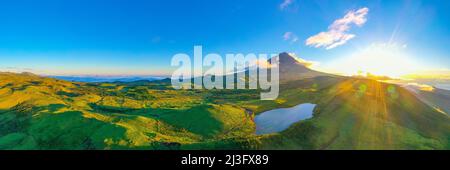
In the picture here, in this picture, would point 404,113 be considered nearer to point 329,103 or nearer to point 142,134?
point 329,103

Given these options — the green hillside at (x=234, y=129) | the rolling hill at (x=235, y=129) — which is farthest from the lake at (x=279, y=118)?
the rolling hill at (x=235, y=129)

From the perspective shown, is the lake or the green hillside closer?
the green hillside

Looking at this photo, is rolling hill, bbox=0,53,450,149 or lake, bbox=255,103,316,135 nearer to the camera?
rolling hill, bbox=0,53,450,149

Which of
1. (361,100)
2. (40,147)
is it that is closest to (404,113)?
(361,100)

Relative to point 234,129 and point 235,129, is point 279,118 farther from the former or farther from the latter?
point 234,129

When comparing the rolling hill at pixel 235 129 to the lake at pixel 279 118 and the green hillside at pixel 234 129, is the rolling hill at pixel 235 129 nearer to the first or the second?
the green hillside at pixel 234 129

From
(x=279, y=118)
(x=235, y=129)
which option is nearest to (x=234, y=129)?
(x=235, y=129)

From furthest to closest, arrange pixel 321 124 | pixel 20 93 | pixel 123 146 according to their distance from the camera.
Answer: pixel 20 93 < pixel 321 124 < pixel 123 146

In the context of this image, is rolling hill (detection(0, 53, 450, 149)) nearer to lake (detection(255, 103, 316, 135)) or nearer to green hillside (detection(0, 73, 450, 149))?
green hillside (detection(0, 73, 450, 149))

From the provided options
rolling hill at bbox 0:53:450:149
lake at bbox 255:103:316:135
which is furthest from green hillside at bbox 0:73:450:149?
lake at bbox 255:103:316:135
